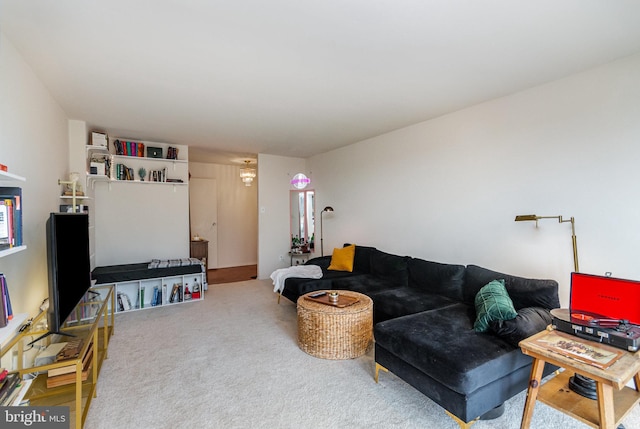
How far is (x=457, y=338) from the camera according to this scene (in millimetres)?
2139

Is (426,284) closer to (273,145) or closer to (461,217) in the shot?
(461,217)

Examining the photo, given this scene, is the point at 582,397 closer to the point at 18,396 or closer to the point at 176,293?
the point at 18,396

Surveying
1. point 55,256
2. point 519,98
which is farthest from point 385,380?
point 519,98

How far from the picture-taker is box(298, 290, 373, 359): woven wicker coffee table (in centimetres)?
274

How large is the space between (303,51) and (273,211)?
14.0 feet

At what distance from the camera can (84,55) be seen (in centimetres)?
223

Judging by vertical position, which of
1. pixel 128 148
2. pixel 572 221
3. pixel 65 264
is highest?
pixel 128 148

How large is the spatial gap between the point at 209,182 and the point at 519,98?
6.18 meters

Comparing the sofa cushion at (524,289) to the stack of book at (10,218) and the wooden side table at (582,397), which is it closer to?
the wooden side table at (582,397)

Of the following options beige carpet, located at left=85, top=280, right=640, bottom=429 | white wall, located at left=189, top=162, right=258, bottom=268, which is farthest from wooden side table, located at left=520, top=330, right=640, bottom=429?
white wall, located at left=189, top=162, right=258, bottom=268

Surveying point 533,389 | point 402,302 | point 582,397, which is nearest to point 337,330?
point 402,302

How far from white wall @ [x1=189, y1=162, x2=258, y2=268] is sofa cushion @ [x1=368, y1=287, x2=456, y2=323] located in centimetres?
464

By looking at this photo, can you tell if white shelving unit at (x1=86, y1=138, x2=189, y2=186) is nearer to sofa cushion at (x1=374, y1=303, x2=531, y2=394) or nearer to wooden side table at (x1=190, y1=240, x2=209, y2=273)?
wooden side table at (x1=190, y1=240, x2=209, y2=273)

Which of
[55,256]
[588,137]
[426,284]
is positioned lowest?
[426,284]
